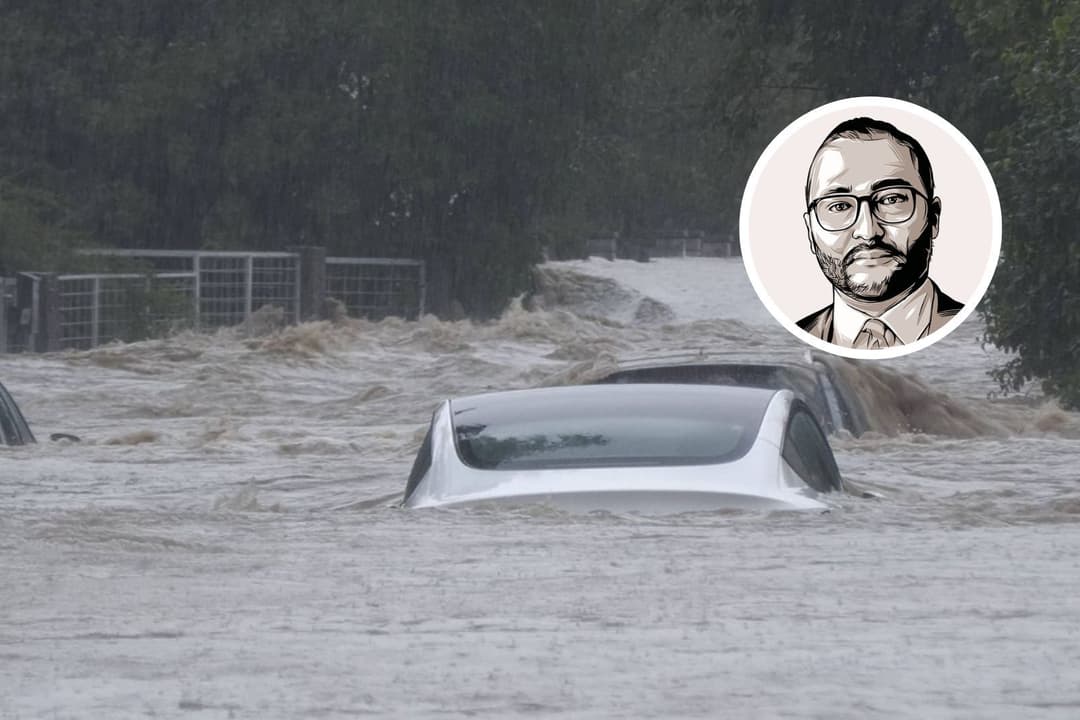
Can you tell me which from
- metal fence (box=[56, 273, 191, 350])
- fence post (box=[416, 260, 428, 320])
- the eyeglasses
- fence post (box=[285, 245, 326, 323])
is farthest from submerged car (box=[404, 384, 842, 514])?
fence post (box=[416, 260, 428, 320])

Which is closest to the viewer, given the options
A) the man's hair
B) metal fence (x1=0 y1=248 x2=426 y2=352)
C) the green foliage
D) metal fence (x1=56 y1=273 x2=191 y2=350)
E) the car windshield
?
the car windshield

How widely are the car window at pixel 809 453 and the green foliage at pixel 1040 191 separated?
7121 millimetres

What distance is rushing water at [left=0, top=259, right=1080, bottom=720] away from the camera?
4707mm

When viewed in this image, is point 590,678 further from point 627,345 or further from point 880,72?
point 627,345

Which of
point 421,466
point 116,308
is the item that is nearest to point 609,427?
point 421,466

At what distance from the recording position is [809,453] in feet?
26.4

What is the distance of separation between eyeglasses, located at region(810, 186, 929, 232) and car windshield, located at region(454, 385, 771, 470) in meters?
1.06

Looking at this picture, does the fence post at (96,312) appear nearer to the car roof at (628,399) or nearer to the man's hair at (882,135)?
the man's hair at (882,135)

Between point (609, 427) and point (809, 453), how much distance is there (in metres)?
0.89

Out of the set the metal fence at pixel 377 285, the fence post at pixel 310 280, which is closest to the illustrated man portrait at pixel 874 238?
the fence post at pixel 310 280

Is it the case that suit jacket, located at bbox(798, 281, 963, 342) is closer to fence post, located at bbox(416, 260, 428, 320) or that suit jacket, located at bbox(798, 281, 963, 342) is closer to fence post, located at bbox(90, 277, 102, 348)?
fence post, located at bbox(90, 277, 102, 348)

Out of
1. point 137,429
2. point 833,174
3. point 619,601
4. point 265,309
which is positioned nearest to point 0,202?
point 265,309

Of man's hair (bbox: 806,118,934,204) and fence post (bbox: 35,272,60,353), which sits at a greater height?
man's hair (bbox: 806,118,934,204)

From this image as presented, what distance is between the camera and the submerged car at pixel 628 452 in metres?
7.09
